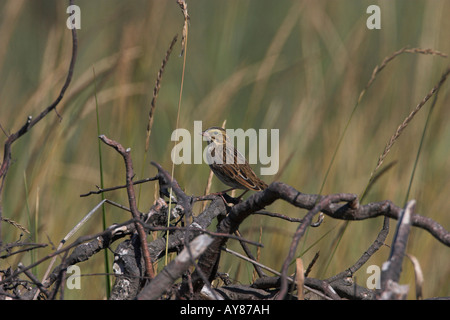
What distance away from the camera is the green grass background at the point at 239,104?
4832 millimetres

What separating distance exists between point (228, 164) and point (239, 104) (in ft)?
5.61

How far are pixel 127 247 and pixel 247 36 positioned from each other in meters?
4.93

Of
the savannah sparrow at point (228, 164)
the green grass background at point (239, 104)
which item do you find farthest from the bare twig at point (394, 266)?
the savannah sparrow at point (228, 164)

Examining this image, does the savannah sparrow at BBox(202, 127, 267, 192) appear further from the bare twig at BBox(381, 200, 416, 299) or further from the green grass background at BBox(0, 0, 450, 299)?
the bare twig at BBox(381, 200, 416, 299)

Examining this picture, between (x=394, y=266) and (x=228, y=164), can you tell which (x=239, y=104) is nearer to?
(x=228, y=164)

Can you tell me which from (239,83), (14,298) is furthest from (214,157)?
(14,298)

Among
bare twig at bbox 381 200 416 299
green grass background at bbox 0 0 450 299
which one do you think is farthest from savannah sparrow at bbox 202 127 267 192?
bare twig at bbox 381 200 416 299

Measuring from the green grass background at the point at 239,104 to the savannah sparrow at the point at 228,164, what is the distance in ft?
0.67

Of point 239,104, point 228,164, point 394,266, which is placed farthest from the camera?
point 239,104

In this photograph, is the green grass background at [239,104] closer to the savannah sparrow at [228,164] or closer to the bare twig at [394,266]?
the savannah sparrow at [228,164]

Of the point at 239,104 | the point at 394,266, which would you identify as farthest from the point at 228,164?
the point at 394,266

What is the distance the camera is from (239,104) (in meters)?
6.40

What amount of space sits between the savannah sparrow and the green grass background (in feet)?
0.67
